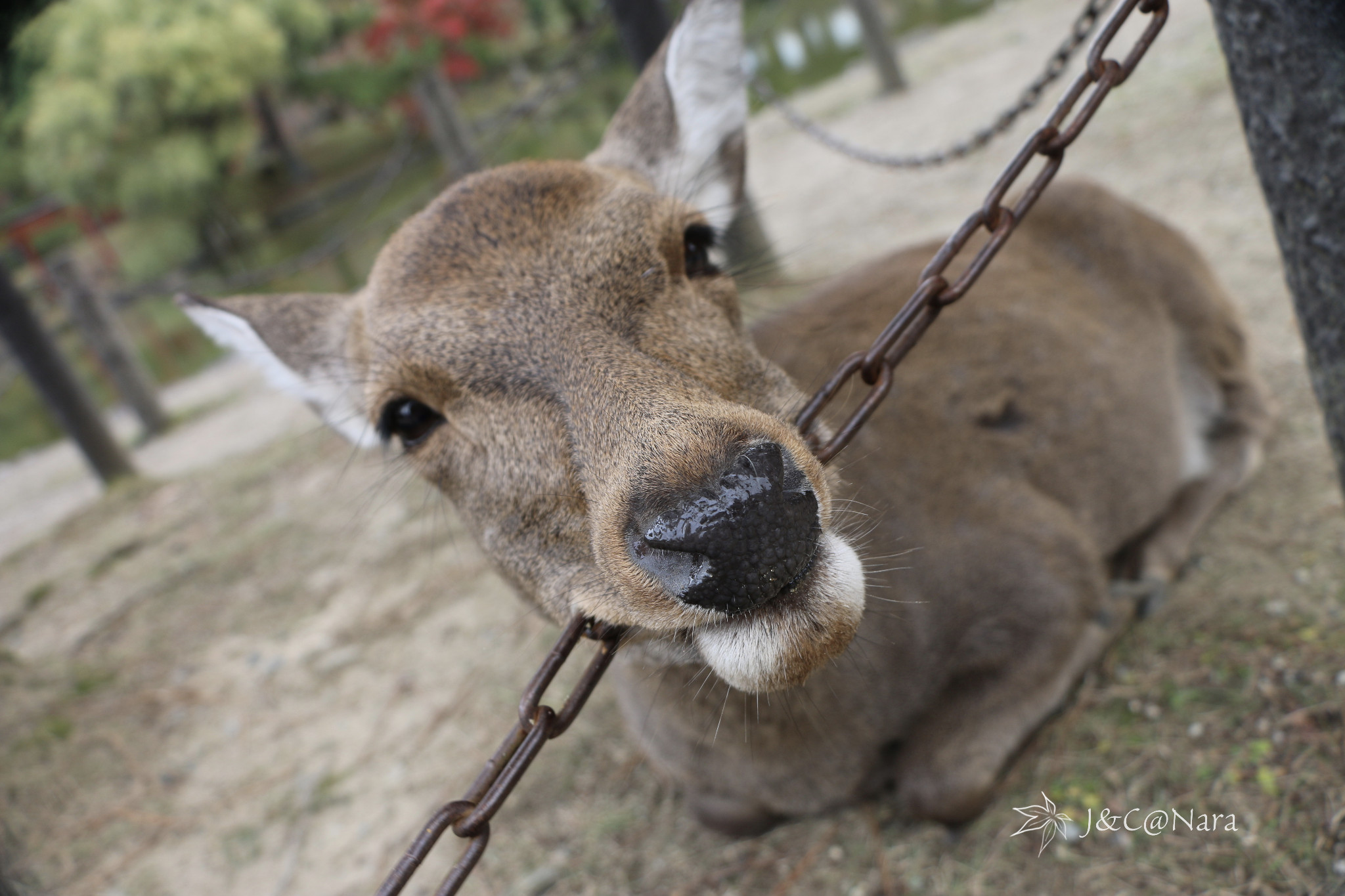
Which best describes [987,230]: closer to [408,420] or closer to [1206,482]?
[408,420]

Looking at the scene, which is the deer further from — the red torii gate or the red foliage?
the red torii gate

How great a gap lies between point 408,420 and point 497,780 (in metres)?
1.21

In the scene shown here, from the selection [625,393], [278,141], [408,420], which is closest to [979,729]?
[625,393]

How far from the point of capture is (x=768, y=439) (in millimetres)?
1828

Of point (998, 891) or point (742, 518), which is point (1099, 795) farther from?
point (742, 518)

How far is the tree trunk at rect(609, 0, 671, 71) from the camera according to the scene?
5.96 meters

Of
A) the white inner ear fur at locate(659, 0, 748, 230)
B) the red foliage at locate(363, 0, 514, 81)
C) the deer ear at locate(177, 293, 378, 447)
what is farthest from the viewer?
the red foliage at locate(363, 0, 514, 81)

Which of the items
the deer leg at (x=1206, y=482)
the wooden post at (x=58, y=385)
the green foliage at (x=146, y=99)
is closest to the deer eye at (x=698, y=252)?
the deer leg at (x=1206, y=482)

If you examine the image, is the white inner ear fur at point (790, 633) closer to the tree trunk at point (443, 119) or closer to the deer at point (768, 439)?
the deer at point (768, 439)

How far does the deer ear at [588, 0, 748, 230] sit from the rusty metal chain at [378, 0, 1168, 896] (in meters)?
1.22

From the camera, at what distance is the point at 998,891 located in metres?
2.64

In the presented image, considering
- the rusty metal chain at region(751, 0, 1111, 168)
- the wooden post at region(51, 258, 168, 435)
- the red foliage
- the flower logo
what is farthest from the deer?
the red foliage

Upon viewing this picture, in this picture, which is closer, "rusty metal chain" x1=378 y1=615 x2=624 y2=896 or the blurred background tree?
"rusty metal chain" x1=378 y1=615 x2=624 y2=896

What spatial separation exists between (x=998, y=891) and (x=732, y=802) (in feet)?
2.82
